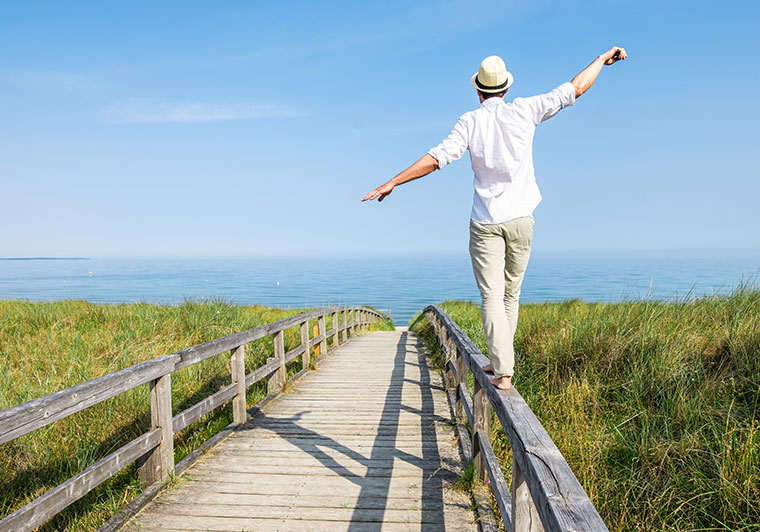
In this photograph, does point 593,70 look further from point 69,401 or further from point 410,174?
point 69,401

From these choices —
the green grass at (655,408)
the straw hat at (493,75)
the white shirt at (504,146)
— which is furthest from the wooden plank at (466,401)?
the straw hat at (493,75)

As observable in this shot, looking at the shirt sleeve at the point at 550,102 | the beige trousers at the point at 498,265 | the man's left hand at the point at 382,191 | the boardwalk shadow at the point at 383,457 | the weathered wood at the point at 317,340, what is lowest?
the boardwalk shadow at the point at 383,457

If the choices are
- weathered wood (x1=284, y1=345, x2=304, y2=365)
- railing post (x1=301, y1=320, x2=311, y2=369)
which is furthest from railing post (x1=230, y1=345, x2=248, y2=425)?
railing post (x1=301, y1=320, x2=311, y2=369)

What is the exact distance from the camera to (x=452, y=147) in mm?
2809

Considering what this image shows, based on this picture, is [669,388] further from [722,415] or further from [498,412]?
[498,412]

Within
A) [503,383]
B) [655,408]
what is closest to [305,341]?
[655,408]

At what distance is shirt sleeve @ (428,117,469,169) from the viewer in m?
2.77

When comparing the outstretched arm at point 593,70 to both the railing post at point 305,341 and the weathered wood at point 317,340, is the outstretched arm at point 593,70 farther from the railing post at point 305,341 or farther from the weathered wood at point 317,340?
the weathered wood at point 317,340

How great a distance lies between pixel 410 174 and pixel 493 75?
85 cm

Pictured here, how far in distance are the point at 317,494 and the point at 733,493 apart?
276 cm

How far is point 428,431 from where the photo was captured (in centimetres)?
534

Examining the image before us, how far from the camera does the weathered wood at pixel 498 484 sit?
8.75 ft

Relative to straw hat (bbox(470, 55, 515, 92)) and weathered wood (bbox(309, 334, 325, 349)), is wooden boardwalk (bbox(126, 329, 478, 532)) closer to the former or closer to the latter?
weathered wood (bbox(309, 334, 325, 349))

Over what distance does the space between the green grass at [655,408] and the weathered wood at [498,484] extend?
31.2 inches
